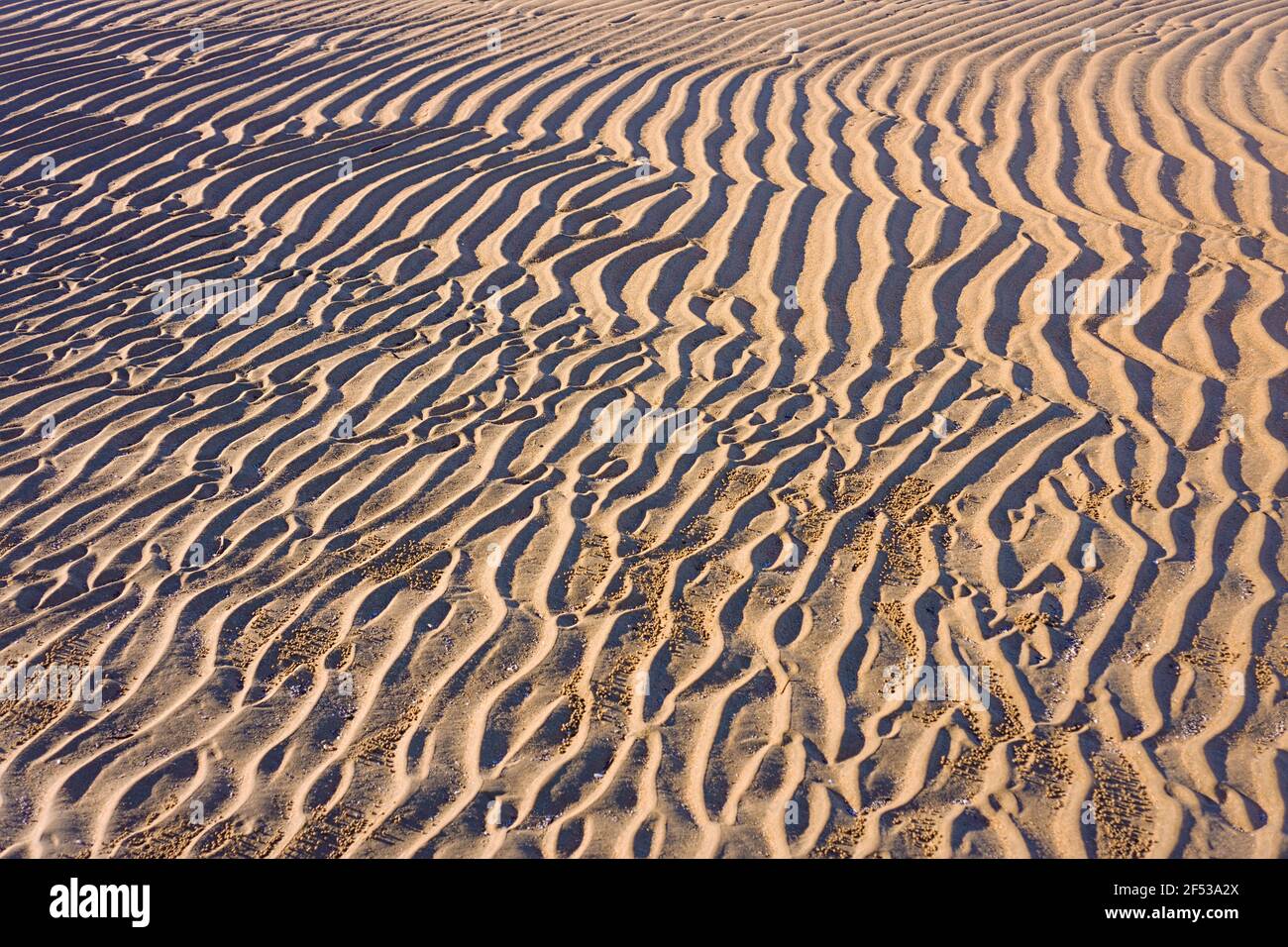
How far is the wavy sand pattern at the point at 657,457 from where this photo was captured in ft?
11.4

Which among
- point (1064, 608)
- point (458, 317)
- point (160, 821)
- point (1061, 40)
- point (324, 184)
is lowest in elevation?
point (160, 821)

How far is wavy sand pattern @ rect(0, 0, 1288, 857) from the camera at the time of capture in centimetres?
347

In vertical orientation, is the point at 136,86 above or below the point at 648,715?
above

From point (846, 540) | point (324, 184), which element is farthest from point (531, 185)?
point (846, 540)

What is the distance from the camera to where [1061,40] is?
28.5ft

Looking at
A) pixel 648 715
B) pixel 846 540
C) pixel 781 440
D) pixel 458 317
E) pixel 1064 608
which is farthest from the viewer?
pixel 458 317

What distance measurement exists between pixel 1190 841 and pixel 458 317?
4.51 metres

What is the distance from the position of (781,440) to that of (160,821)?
3.09 metres

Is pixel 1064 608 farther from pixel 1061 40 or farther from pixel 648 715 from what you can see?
pixel 1061 40

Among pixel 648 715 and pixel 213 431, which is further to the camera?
pixel 213 431

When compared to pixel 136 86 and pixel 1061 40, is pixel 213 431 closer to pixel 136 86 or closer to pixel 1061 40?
pixel 136 86

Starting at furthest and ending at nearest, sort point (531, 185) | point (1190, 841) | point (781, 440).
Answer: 1. point (531, 185)
2. point (781, 440)
3. point (1190, 841)

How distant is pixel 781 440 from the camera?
494cm

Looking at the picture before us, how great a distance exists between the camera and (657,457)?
488 centimetres
